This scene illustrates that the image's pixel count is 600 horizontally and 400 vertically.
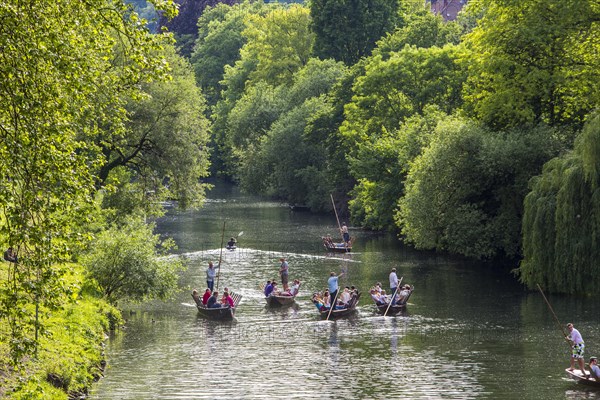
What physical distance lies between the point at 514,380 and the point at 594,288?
1443 centimetres

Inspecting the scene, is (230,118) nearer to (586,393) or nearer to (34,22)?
(586,393)

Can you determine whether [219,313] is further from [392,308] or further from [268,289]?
[392,308]

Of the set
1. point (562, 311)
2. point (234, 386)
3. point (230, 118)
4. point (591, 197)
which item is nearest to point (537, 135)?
point (591, 197)

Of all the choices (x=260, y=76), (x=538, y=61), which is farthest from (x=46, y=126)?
(x=260, y=76)

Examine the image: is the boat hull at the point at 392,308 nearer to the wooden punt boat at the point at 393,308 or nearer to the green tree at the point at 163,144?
the wooden punt boat at the point at 393,308

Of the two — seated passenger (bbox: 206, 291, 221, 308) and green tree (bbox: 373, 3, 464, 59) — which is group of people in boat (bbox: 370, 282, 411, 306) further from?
green tree (bbox: 373, 3, 464, 59)

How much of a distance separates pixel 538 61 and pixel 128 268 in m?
26.6

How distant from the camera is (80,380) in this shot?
1084 inches

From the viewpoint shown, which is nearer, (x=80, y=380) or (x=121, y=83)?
(x=121, y=83)

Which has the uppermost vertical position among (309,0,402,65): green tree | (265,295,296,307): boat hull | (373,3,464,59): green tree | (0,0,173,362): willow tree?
(309,0,402,65): green tree

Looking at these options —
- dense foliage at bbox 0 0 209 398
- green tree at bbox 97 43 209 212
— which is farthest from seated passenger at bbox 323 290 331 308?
dense foliage at bbox 0 0 209 398

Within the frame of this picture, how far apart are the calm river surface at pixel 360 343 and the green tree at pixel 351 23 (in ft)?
149

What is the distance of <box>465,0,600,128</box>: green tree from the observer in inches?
2056

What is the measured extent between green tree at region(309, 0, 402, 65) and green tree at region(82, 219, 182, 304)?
62.4 metres
